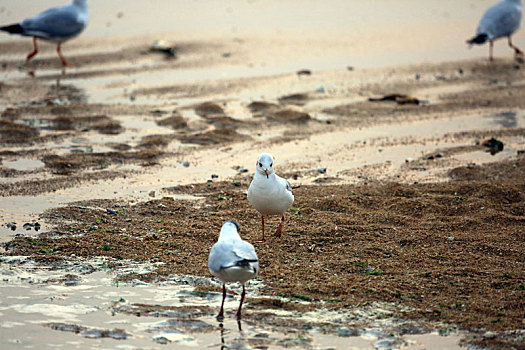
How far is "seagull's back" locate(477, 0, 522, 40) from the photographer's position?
53.5 feet

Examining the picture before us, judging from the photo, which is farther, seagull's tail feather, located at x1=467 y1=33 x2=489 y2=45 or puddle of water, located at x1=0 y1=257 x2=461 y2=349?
seagull's tail feather, located at x1=467 y1=33 x2=489 y2=45

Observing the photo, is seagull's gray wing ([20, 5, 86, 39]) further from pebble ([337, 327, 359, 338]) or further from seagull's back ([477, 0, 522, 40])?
pebble ([337, 327, 359, 338])

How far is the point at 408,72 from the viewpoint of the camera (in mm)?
14773

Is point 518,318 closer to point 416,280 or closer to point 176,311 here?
point 416,280

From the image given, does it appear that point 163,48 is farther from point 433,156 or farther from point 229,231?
point 229,231

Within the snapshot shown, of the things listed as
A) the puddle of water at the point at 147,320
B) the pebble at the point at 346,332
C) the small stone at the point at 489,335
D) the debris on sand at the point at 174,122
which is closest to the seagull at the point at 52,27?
the debris on sand at the point at 174,122

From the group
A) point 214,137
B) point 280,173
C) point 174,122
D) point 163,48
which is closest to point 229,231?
point 280,173

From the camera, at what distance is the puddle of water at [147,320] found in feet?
18.0

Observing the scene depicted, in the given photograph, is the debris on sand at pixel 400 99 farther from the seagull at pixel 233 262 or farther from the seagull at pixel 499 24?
the seagull at pixel 233 262

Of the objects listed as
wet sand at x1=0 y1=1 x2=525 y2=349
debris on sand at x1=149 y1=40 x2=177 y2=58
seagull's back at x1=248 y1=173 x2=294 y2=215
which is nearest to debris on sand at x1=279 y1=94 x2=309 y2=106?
wet sand at x1=0 y1=1 x2=525 y2=349

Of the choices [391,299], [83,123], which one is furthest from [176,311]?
[83,123]

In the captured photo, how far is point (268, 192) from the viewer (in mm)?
7629

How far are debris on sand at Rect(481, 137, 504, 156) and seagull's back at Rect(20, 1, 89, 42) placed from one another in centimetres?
914

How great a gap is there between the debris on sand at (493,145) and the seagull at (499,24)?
18.5 feet
